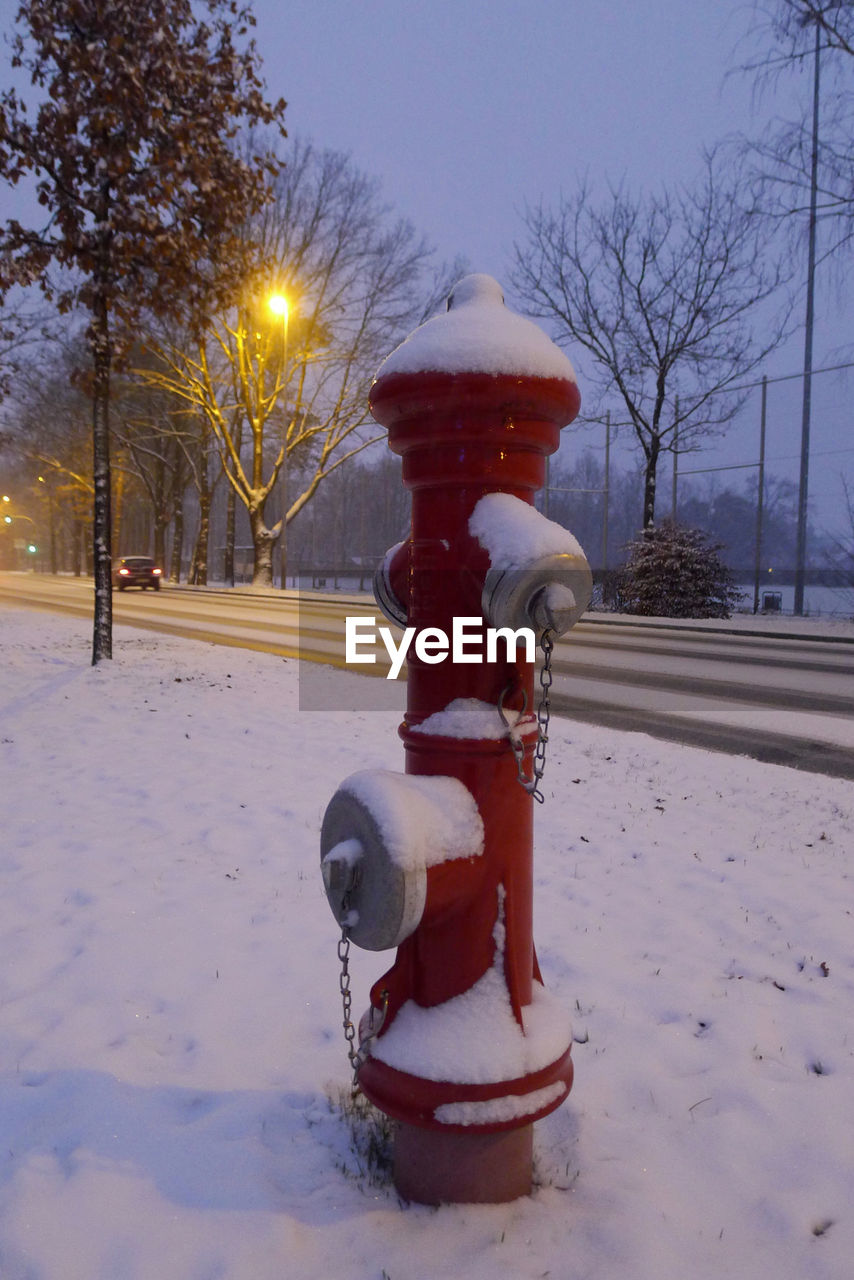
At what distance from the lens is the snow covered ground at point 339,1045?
5.30 feet

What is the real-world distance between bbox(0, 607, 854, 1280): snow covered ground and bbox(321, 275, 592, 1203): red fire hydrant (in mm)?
199

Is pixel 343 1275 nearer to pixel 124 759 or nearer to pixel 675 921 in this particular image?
pixel 675 921

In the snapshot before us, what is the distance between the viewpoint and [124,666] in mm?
9656

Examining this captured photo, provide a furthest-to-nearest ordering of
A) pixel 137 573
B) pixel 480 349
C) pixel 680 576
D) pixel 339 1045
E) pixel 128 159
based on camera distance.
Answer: pixel 137 573
pixel 680 576
pixel 128 159
pixel 339 1045
pixel 480 349

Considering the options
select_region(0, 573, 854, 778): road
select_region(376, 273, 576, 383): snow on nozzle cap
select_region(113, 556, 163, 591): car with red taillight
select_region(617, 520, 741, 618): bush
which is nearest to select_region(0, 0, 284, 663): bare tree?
select_region(0, 573, 854, 778): road

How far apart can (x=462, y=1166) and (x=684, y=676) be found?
9223 millimetres

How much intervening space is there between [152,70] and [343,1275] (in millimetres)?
9541

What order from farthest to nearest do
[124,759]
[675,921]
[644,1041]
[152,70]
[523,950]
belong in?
[152,70] → [124,759] → [675,921] → [644,1041] → [523,950]

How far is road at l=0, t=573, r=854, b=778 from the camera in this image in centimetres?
680

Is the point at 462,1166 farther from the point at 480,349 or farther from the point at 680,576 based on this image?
the point at 680,576

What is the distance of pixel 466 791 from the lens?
1.66m

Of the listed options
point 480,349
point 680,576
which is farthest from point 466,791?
point 680,576

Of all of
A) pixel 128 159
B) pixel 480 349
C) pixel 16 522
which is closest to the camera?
pixel 480 349

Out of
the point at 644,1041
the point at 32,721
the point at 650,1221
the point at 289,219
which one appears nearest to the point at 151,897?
the point at 644,1041
